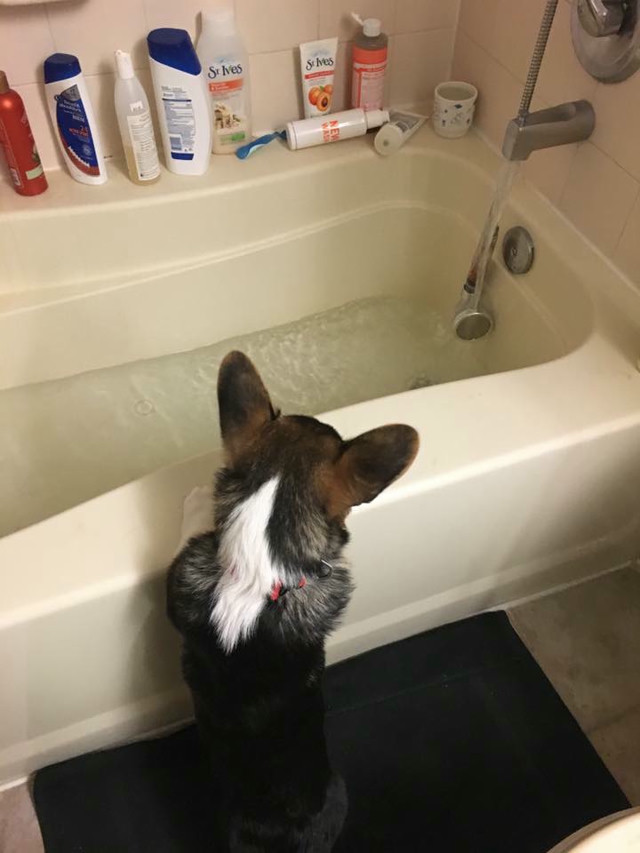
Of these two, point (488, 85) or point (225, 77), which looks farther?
point (488, 85)

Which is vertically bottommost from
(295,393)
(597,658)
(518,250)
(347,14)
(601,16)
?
(597,658)

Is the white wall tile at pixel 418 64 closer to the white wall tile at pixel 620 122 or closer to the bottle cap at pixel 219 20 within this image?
the bottle cap at pixel 219 20

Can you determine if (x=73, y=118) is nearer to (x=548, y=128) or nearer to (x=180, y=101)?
(x=180, y=101)

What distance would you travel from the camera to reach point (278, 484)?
80 cm

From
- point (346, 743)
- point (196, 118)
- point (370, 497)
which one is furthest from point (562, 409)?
point (196, 118)

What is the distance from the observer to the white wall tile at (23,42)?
1.19 meters

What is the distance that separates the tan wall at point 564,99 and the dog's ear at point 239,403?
0.75 m

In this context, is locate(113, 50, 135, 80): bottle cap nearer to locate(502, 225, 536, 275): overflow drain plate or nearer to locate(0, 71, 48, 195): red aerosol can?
locate(0, 71, 48, 195): red aerosol can

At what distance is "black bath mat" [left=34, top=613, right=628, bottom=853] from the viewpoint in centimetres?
116

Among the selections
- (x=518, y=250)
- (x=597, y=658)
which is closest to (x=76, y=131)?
(x=518, y=250)

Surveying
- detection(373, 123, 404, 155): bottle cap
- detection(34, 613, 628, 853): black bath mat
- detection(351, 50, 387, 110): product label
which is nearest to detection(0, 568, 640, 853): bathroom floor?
detection(34, 613, 628, 853): black bath mat

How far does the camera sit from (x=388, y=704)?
1287 mm

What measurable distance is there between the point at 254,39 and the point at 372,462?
39.6 inches

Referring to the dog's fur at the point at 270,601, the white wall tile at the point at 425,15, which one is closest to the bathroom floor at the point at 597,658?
the dog's fur at the point at 270,601
